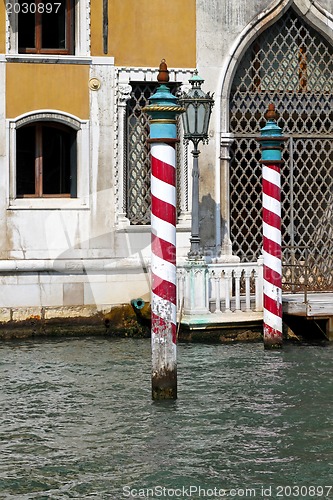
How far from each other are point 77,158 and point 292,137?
2.36 m

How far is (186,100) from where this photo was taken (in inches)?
469

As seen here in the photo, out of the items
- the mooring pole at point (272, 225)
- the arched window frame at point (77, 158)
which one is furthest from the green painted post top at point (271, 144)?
the arched window frame at point (77, 158)

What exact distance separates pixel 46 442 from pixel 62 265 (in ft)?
16.0

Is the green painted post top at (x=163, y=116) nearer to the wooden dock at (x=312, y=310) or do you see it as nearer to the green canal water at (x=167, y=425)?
the green canal water at (x=167, y=425)

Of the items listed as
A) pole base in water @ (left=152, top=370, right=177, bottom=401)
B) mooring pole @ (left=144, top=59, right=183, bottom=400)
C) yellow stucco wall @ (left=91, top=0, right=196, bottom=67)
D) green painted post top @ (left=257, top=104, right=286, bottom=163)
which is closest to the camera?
mooring pole @ (left=144, top=59, right=183, bottom=400)

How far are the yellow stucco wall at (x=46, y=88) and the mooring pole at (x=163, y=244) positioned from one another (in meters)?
3.88

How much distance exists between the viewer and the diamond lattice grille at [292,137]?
43.3ft

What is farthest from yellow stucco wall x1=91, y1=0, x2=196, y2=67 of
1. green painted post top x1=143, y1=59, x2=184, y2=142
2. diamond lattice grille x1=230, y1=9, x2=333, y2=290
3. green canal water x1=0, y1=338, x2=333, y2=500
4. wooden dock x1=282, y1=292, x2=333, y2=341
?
green painted post top x1=143, y1=59, x2=184, y2=142

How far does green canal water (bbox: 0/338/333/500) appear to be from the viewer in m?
6.66

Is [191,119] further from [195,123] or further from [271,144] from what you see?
[271,144]

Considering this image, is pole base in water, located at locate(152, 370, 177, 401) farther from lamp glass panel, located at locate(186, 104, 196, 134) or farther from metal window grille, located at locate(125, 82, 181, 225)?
metal window grille, located at locate(125, 82, 181, 225)

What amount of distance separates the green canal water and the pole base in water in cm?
7

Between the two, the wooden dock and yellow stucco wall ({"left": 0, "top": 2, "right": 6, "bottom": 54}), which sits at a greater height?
yellow stucco wall ({"left": 0, "top": 2, "right": 6, "bottom": 54})

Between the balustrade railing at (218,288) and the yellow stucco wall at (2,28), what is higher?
the yellow stucco wall at (2,28)
